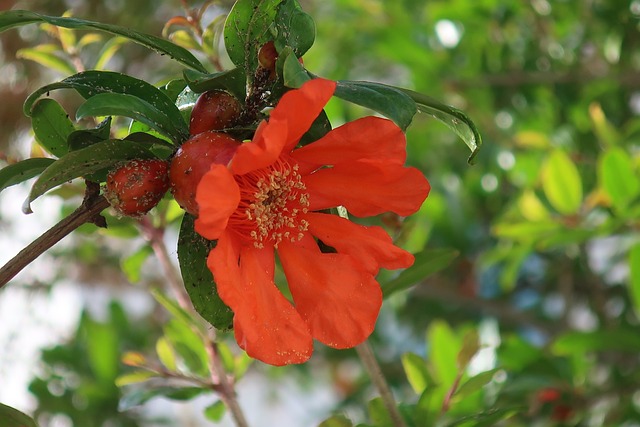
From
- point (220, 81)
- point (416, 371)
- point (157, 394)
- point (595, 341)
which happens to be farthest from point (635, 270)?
point (220, 81)

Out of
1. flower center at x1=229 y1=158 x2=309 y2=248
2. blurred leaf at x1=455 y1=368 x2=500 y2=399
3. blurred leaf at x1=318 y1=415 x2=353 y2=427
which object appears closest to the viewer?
flower center at x1=229 y1=158 x2=309 y2=248

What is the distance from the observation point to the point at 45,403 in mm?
1381

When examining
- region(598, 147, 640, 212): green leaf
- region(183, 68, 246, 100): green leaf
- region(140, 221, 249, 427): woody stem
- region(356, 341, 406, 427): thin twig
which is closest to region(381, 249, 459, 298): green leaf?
region(356, 341, 406, 427): thin twig

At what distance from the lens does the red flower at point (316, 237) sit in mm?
471

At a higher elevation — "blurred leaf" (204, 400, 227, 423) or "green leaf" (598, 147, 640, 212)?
"green leaf" (598, 147, 640, 212)

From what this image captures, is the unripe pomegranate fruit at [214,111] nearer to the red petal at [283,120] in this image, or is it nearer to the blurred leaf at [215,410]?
the red petal at [283,120]

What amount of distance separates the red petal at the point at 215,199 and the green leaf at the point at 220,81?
0.07m

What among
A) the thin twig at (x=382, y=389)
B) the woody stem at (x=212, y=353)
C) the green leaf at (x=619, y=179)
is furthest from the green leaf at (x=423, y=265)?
the green leaf at (x=619, y=179)

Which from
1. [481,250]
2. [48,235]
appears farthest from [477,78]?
[48,235]

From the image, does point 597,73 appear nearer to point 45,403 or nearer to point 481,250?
point 481,250

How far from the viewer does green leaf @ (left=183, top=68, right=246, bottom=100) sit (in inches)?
→ 18.4

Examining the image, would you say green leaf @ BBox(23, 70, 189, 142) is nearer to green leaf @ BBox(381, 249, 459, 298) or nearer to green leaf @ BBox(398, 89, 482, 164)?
green leaf @ BBox(398, 89, 482, 164)

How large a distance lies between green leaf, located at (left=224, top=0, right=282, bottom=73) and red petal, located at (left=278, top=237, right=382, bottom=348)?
14 centimetres

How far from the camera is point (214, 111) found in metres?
0.48
